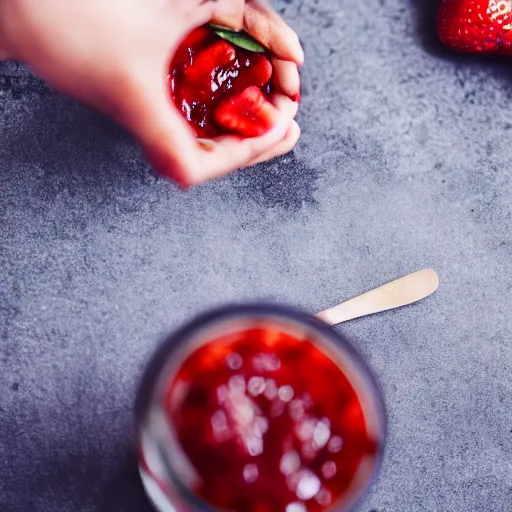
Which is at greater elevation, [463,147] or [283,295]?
[463,147]

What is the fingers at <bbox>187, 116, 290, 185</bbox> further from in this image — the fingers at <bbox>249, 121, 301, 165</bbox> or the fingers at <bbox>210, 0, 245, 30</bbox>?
the fingers at <bbox>210, 0, 245, 30</bbox>

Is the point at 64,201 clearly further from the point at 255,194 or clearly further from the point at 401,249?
the point at 401,249

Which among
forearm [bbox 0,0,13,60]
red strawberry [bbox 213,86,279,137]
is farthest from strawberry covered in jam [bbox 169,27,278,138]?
forearm [bbox 0,0,13,60]

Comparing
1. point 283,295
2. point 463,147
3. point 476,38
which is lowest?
point 283,295

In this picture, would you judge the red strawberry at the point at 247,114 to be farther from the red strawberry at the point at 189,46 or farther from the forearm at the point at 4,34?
the forearm at the point at 4,34

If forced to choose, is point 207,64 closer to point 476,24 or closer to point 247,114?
point 247,114

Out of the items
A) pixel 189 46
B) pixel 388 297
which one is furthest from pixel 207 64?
pixel 388 297

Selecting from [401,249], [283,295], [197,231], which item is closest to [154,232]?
[197,231]
